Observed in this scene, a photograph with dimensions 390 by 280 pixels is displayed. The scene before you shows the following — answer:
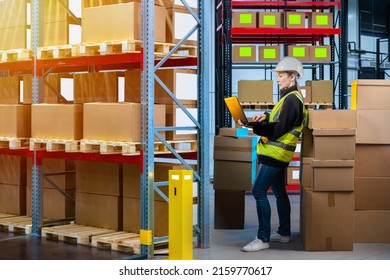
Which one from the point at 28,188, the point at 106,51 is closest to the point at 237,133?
the point at 106,51

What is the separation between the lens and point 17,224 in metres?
8.79

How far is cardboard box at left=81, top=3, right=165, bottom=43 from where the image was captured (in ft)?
23.9

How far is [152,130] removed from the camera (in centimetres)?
707

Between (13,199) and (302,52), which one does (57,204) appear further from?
(302,52)

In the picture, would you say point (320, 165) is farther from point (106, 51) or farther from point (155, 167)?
point (106, 51)

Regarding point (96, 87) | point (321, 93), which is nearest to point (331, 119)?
point (96, 87)

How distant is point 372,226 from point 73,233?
3.43m

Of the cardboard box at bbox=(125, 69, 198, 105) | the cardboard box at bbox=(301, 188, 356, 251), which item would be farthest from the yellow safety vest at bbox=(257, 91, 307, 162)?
the cardboard box at bbox=(125, 69, 198, 105)

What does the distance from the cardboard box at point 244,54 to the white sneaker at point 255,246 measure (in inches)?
239

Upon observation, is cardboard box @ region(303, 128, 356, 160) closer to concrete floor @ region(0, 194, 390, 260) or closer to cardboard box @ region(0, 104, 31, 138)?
concrete floor @ region(0, 194, 390, 260)

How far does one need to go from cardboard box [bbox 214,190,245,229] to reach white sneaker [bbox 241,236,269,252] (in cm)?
135

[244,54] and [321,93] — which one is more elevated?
[244,54]

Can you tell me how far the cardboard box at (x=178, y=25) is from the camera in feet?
25.2

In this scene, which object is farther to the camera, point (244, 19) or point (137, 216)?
point (244, 19)
